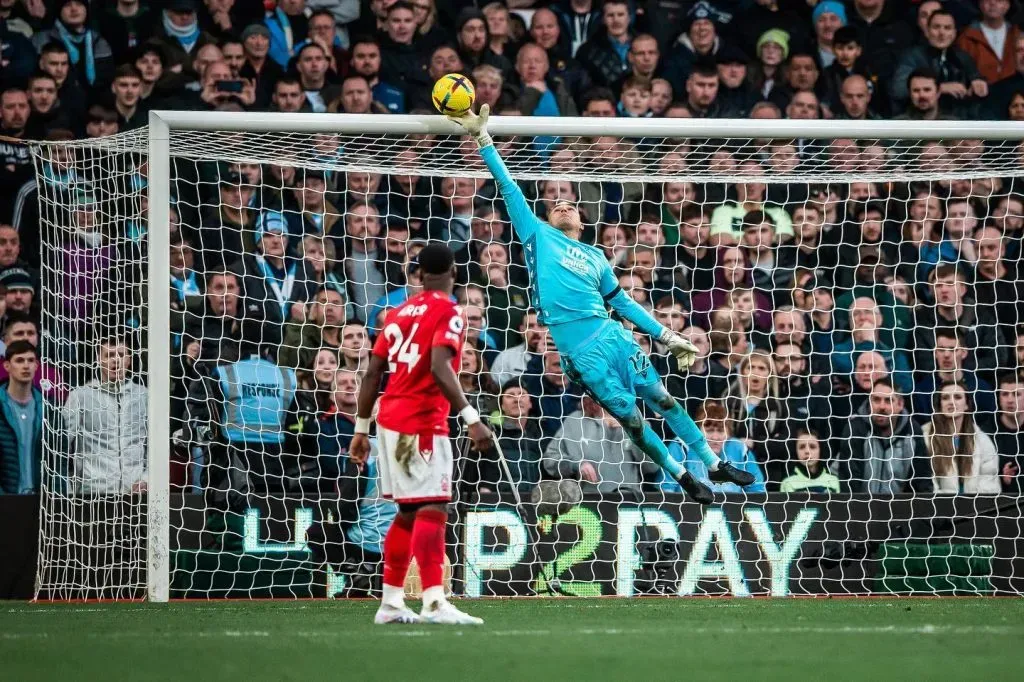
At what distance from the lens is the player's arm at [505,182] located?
8.32 m

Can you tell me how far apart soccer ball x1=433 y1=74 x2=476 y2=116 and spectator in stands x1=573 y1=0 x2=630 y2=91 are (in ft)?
12.9

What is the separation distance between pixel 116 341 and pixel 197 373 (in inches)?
27.0

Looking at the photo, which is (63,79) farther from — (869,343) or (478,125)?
(869,343)

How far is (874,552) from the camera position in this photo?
9984 mm

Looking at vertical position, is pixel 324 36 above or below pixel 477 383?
above

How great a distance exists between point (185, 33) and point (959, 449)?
293 inches

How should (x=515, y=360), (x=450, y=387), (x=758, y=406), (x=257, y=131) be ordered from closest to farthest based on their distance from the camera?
(x=450, y=387), (x=257, y=131), (x=515, y=360), (x=758, y=406)

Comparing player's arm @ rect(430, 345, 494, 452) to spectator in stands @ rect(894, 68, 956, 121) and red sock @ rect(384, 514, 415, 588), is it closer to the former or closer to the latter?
red sock @ rect(384, 514, 415, 588)

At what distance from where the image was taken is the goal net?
31.6 ft

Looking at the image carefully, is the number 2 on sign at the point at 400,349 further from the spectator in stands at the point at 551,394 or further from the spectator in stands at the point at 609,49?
the spectator in stands at the point at 609,49

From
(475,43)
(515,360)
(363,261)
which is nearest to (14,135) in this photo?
(363,261)

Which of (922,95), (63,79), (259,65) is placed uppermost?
(259,65)

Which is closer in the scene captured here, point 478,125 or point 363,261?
point 478,125

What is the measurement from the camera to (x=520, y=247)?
38.2ft
